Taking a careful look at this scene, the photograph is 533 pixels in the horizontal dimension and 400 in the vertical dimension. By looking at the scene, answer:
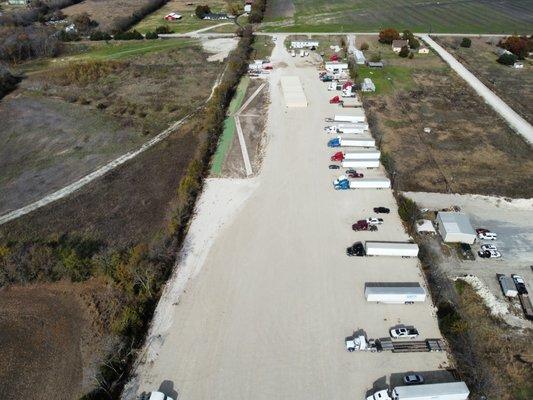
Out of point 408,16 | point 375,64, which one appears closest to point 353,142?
point 375,64

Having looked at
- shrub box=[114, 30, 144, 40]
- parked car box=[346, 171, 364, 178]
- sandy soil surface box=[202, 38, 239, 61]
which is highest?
shrub box=[114, 30, 144, 40]

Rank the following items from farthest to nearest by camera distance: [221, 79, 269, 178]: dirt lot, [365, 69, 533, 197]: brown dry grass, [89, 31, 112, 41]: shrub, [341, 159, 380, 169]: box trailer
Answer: [89, 31, 112, 41]: shrub
[221, 79, 269, 178]: dirt lot
[341, 159, 380, 169]: box trailer
[365, 69, 533, 197]: brown dry grass

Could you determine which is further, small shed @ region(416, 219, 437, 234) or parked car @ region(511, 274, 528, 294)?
small shed @ region(416, 219, 437, 234)

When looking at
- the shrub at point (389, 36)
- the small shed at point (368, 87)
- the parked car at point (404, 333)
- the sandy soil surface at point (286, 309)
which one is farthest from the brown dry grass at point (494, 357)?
the shrub at point (389, 36)

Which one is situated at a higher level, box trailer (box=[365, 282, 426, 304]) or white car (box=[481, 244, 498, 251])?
box trailer (box=[365, 282, 426, 304])

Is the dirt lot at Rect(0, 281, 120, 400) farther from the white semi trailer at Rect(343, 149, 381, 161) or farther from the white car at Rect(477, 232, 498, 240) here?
the white car at Rect(477, 232, 498, 240)

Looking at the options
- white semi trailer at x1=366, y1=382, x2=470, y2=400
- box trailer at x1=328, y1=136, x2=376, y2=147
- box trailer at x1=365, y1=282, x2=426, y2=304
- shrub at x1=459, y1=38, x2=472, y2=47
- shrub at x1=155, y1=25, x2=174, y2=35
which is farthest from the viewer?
shrub at x1=155, y1=25, x2=174, y2=35

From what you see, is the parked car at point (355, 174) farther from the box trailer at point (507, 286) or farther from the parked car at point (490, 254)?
the box trailer at point (507, 286)

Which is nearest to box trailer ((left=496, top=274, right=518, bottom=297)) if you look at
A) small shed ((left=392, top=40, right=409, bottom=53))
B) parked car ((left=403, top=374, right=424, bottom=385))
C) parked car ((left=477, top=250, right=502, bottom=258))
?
parked car ((left=477, top=250, right=502, bottom=258))
